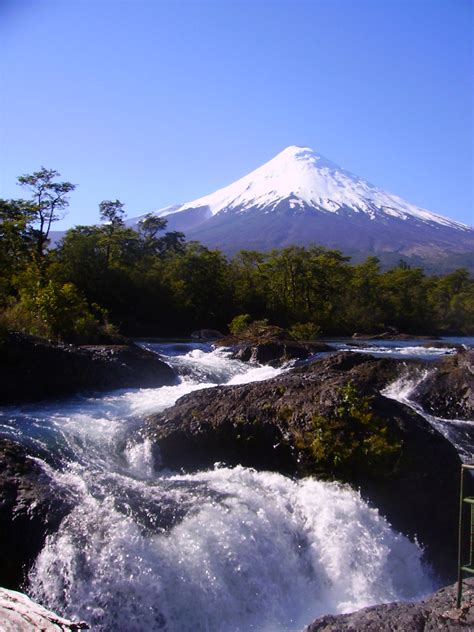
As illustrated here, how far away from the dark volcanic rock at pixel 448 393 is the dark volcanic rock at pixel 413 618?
20.6 feet

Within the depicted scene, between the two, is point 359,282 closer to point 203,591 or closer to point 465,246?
point 203,591

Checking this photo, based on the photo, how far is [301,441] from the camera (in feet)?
20.1

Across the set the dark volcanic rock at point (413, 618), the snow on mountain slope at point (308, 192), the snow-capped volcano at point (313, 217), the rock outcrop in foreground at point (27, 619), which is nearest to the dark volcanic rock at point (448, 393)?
the dark volcanic rock at point (413, 618)

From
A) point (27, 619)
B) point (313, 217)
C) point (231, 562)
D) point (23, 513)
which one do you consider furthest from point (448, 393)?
point (313, 217)

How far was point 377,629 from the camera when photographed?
11.9 feet

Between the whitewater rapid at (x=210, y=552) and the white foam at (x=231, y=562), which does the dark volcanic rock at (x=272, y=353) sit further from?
the white foam at (x=231, y=562)

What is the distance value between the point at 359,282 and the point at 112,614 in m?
41.2

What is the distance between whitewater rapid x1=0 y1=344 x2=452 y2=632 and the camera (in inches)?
171

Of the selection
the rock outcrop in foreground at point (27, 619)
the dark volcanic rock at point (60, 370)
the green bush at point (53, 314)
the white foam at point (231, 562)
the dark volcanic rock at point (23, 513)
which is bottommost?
the white foam at point (231, 562)

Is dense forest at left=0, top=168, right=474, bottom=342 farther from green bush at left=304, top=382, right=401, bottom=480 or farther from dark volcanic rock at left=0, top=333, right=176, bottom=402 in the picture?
green bush at left=304, top=382, right=401, bottom=480

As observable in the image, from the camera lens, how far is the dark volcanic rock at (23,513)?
4512 mm

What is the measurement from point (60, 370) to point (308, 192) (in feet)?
483

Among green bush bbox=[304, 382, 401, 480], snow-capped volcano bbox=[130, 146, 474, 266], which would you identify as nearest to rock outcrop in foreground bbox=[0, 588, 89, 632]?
green bush bbox=[304, 382, 401, 480]

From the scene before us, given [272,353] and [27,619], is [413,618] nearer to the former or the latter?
[27,619]
